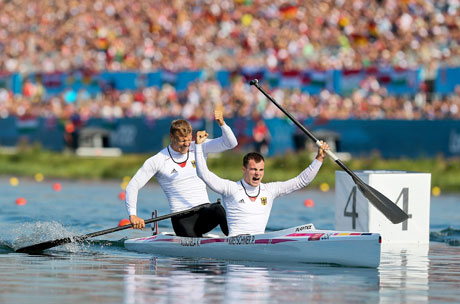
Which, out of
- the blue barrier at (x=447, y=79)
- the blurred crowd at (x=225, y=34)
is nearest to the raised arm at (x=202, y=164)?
the blue barrier at (x=447, y=79)

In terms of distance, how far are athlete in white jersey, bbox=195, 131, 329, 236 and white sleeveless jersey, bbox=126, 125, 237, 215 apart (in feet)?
2.02

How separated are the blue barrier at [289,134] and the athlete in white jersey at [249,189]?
1804cm

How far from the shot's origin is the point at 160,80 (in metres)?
36.2

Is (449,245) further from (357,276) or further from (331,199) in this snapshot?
(331,199)

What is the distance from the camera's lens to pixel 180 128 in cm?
1377

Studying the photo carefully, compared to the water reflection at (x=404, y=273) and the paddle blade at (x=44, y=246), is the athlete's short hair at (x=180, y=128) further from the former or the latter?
the water reflection at (x=404, y=273)

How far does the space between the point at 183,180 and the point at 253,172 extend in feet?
4.68

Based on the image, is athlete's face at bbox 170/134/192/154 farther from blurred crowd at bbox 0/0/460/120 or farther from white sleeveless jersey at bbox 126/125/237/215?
blurred crowd at bbox 0/0/460/120

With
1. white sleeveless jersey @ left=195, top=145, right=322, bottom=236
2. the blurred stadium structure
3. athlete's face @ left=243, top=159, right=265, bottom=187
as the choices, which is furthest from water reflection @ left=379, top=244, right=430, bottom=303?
the blurred stadium structure

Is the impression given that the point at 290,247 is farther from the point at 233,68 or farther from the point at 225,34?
the point at 225,34

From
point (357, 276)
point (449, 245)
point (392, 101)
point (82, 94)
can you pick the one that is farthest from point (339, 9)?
point (357, 276)

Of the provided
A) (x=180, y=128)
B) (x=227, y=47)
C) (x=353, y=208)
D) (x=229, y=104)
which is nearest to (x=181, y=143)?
(x=180, y=128)

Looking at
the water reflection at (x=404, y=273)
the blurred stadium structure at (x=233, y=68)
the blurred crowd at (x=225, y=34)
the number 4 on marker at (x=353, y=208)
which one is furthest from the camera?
the blurred crowd at (x=225, y=34)

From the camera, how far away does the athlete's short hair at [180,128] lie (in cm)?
1372
